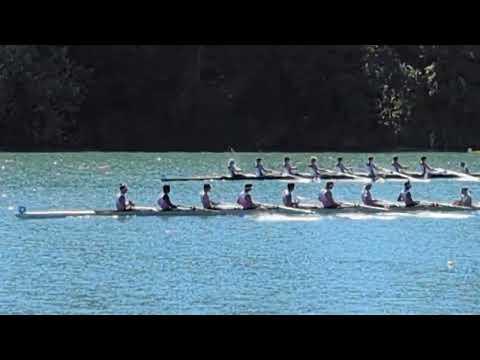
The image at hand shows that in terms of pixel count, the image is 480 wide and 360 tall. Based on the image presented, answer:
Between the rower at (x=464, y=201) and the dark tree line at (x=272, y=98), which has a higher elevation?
the dark tree line at (x=272, y=98)

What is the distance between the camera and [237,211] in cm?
2381

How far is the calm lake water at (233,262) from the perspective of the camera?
14.6 metres

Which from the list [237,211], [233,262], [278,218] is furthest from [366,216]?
[233,262]

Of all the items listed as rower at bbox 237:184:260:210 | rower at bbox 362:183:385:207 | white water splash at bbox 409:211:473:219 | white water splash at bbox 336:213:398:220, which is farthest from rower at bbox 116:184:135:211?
white water splash at bbox 409:211:473:219

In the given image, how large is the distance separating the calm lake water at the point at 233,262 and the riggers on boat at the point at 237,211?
18cm

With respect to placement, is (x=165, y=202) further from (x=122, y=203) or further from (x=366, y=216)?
(x=366, y=216)

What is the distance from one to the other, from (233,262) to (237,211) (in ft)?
17.5

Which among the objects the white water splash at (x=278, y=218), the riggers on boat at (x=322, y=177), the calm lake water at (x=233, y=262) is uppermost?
the riggers on boat at (x=322, y=177)

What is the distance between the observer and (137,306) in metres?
14.2

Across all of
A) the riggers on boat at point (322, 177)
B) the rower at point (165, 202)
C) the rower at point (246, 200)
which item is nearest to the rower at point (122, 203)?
the rower at point (165, 202)

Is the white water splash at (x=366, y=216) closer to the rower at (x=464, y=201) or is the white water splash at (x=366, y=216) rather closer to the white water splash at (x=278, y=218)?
the white water splash at (x=278, y=218)
